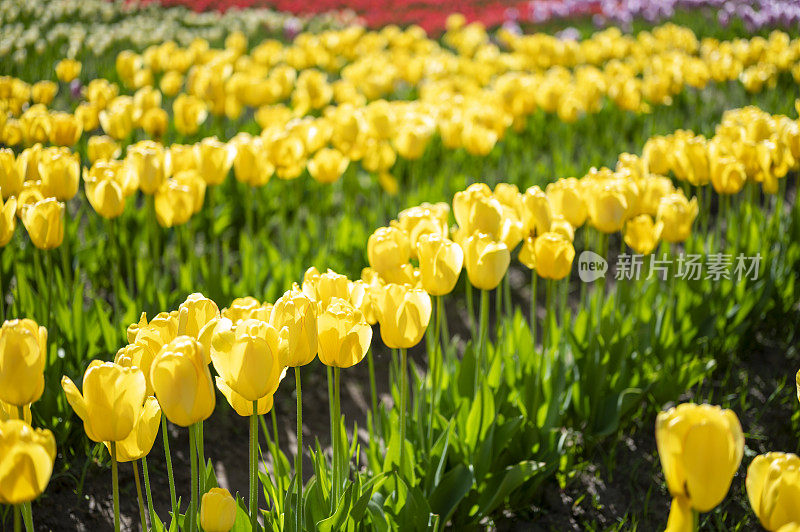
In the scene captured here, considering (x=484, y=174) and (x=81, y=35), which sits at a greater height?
(x=81, y=35)

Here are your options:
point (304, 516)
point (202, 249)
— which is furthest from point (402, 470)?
point (202, 249)

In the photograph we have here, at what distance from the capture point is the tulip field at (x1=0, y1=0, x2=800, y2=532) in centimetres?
123

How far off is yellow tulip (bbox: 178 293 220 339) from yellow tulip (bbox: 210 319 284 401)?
167 mm

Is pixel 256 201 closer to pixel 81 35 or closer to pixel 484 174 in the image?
pixel 484 174

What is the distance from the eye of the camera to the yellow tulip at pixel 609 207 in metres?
2.15

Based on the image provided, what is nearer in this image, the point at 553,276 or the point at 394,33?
the point at 553,276

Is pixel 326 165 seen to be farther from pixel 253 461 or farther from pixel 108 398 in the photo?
pixel 108 398

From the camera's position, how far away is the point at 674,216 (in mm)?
2299

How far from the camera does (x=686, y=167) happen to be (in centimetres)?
276

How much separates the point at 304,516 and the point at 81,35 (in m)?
5.36

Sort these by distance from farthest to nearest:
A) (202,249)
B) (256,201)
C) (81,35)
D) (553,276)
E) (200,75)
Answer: (81,35) → (200,75) → (256,201) → (202,249) → (553,276)

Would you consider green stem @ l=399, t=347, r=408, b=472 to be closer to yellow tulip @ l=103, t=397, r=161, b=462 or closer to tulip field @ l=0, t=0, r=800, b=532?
tulip field @ l=0, t=0, r=800, b=532

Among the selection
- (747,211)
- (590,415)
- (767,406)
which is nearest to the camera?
(590,415)

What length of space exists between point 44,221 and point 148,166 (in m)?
0.57
